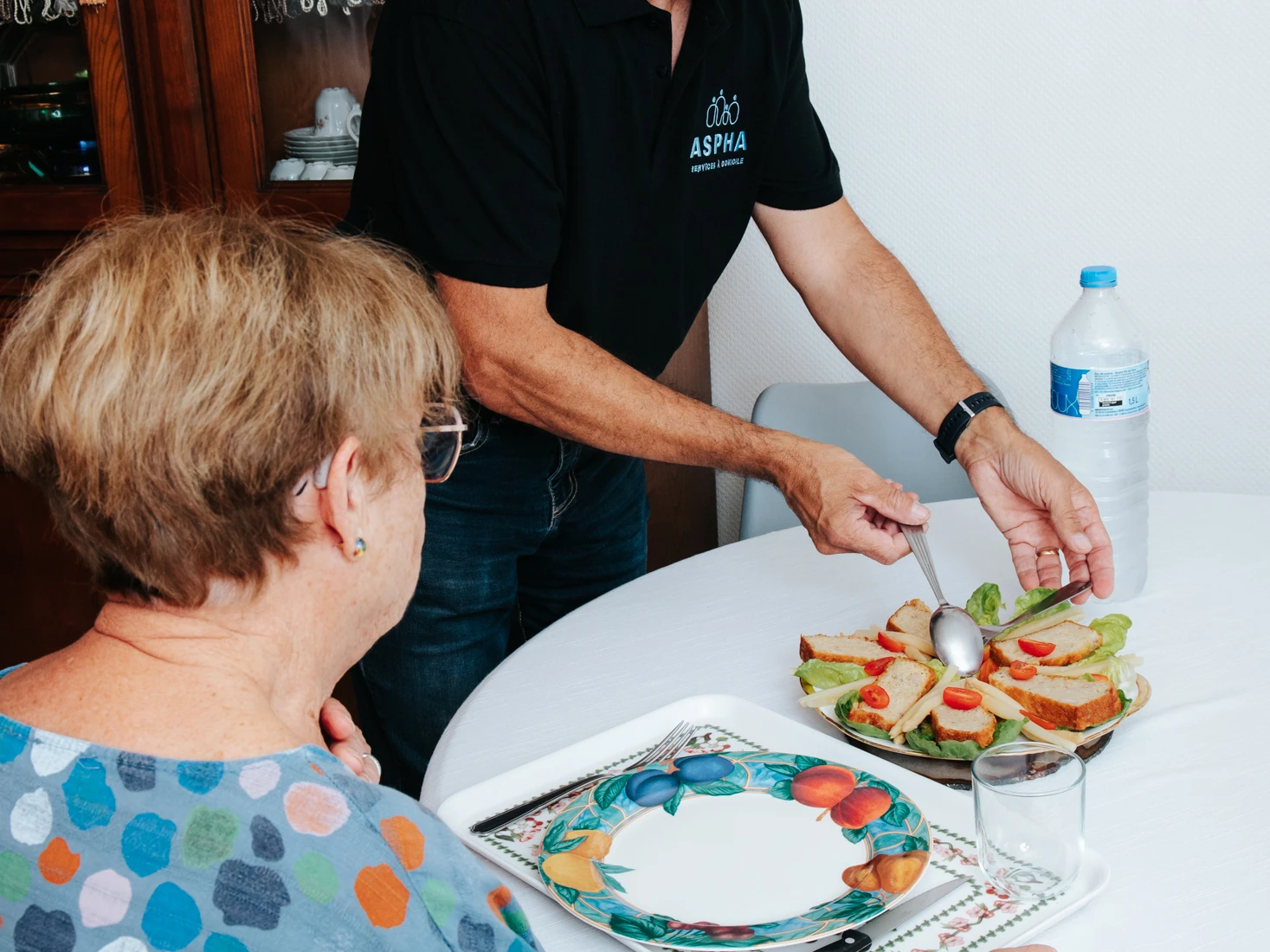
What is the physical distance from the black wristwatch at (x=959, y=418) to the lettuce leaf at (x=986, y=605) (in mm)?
298

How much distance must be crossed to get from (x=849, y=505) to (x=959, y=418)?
33cm

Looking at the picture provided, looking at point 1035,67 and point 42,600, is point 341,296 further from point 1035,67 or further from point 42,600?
point 42,600

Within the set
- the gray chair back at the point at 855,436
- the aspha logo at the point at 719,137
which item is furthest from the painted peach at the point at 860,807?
the gray chair back at the point at 855,436

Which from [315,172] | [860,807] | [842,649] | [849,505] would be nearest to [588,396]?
[849,505]

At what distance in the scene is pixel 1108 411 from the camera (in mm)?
1367

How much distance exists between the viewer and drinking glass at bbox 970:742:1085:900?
871mm

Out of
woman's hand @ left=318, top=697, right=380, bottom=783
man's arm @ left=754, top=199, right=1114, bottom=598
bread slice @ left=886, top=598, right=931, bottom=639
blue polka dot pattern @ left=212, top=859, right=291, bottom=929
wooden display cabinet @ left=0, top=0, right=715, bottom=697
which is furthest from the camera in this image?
wooden display cabinet @ left=0, top=0, right=715, bottom=697

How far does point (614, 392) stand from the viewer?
146 cm

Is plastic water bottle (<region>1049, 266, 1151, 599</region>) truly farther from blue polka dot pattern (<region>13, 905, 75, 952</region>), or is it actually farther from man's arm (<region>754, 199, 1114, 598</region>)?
blue polka dot pattern (<region>13, 905, 75, 952</region>)

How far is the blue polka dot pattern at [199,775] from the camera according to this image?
680 millimetres

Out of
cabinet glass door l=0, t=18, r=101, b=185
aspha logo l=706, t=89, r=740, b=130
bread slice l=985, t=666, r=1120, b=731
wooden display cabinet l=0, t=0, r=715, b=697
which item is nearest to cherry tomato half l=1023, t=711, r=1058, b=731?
bread slice l=985, t=666, r=1120, b=731

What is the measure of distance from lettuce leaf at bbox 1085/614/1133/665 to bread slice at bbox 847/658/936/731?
16 centimetres

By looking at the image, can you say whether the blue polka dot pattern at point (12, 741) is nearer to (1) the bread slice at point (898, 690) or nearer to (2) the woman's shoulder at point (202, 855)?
(2) the woman's shoulder at point (202, 855)

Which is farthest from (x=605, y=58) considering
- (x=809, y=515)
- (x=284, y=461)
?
(x=284, y=461)
